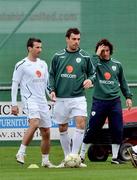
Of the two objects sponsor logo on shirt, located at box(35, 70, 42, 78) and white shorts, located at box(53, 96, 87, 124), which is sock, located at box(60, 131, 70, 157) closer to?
white shorts, located at box(53, 96, 87, 124)

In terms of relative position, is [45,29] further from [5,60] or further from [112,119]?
[112,119]

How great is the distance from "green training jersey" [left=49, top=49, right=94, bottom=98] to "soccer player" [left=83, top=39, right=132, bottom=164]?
1.03 m

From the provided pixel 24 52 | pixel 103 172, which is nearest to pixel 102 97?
pixel 103 172

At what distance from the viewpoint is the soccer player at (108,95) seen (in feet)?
49.3

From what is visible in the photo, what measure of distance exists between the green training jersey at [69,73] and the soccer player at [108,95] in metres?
1.03

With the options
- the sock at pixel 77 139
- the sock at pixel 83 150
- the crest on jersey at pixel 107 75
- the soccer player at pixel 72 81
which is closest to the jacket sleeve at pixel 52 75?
the soccer player at pixel 72 81

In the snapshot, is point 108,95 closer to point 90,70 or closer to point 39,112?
point 90,70

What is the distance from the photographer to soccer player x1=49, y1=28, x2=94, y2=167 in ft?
45.4

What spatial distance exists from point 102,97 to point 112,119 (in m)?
0.40

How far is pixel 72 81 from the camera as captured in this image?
1384cm

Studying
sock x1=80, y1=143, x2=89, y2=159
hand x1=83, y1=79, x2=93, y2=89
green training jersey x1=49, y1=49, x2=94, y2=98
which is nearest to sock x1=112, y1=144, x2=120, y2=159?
sock x1=80, y1=143, x2=89, y2=159

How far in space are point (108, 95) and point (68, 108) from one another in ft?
4.16

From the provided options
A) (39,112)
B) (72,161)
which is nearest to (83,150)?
(39,112)

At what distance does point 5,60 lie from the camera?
20.1 m
